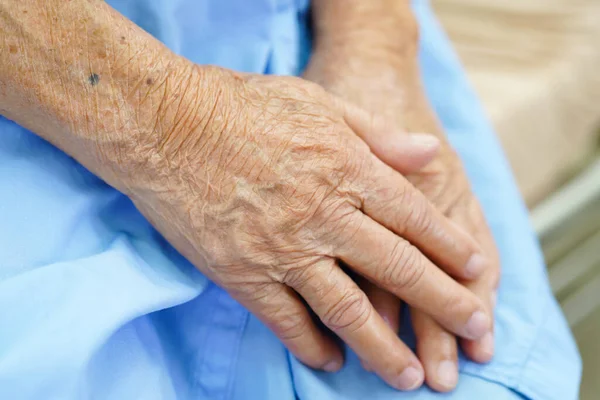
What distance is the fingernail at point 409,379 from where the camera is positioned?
531 mm

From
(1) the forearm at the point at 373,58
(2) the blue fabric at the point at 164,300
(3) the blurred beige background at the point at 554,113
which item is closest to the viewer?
(2) the blue fabric at the point at 164,300

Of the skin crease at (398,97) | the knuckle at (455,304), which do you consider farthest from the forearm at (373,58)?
the knuckle at (455,304)

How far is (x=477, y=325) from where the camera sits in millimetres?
554

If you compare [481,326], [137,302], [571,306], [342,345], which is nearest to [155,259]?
[137,302]

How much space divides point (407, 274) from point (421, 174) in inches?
6.0

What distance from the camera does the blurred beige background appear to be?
3.63 ft

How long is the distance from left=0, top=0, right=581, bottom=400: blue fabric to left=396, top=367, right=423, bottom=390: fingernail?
0.01 m

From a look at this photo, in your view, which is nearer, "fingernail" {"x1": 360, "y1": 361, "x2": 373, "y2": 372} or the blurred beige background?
"fingernail" {"x1": 360, "y1": 361, "x2": 373, "y2": 372}

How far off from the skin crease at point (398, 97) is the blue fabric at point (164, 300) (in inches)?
1.3

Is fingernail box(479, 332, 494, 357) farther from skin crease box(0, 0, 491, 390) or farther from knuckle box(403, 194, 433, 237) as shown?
knuckle box(403, 194, 433, 237)

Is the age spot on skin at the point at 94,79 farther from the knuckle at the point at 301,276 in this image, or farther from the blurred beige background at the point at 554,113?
the blurred beige background at the point at 554,113

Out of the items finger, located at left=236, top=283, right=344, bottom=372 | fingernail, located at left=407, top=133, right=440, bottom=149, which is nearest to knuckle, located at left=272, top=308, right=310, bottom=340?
finger, located at left=236, top=283, right=344, bottom=372

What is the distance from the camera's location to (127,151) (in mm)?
485

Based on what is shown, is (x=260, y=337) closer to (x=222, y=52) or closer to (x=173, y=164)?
(x=173, y=164)
